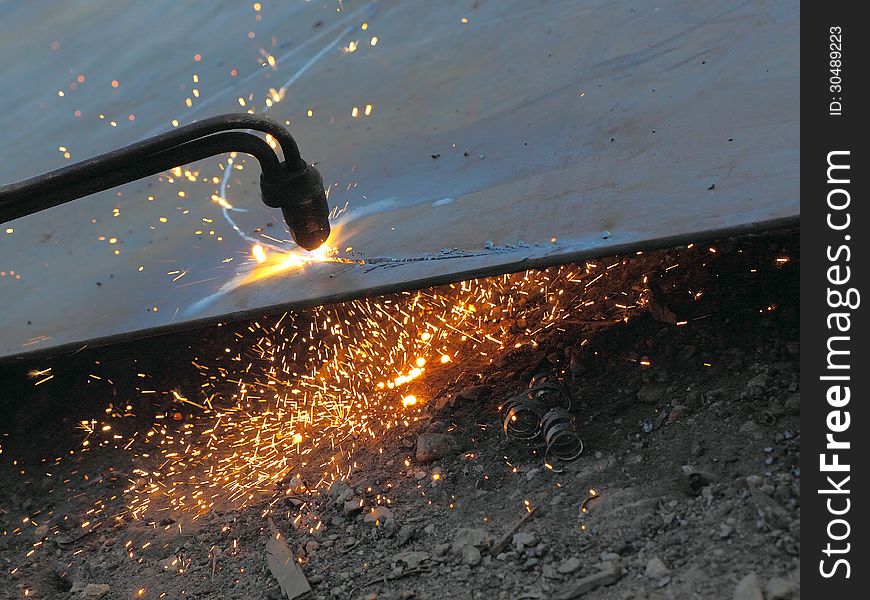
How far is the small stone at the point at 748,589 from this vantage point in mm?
1376

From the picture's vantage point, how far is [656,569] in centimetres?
149

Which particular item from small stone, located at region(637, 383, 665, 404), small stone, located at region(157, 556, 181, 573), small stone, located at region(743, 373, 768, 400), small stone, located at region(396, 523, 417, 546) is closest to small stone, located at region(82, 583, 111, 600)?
small stone, located at region(157, 556, 181, 573)

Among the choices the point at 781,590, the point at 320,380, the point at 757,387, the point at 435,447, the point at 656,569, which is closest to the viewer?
the point at 781,590

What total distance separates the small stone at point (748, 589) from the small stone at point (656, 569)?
14cm

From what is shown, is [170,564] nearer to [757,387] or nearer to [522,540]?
[522,540]

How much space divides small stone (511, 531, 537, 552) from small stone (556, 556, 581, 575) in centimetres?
9

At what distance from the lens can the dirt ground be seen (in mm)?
1547

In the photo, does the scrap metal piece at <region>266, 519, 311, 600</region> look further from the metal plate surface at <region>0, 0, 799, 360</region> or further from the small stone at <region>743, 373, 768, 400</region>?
the small stone at <region>743, 373, 768, 400</region>

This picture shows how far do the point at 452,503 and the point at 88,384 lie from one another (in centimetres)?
143

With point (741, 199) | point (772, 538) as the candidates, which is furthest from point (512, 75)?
point (772, 538)

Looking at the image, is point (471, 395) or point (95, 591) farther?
point (471, 395)

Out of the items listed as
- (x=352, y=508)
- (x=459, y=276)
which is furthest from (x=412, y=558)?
(x=459, y=276)

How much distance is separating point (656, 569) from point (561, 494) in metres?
0.32

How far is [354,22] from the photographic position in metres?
2.46
